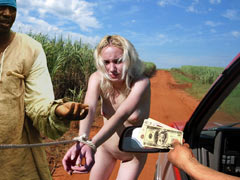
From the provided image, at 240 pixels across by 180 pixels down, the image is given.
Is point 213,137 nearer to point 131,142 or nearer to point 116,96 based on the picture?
point 131,142

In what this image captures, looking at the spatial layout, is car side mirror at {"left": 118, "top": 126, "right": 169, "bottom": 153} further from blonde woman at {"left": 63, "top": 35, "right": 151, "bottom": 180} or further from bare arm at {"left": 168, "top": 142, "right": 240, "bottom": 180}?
bare arm at {"left": 168, "top": 142, "right": 240, "bottom": 180}

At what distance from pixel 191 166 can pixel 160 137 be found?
33cm

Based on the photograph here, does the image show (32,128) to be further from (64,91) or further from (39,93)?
(64,91)

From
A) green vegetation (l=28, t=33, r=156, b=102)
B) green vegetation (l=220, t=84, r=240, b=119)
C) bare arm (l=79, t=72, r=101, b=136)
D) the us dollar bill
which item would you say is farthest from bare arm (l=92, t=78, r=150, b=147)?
green vegetation (l=28, t=33, r=156, b=102)

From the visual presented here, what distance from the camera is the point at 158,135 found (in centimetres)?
130

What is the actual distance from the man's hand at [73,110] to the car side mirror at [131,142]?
29.4 inches

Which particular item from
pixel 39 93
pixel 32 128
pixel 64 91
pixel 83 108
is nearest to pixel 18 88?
pixel 39 93

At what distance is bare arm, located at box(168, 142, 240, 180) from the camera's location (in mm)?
831

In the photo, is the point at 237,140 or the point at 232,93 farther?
the point at 237,140

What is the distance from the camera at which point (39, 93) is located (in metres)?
1.12

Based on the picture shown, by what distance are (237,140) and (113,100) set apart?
0.99 metres

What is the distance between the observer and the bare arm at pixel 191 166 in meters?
0.83

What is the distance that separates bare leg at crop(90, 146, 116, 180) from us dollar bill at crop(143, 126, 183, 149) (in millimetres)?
937

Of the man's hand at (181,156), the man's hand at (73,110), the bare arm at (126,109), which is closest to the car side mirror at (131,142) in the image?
the bare arm at (126,109)
